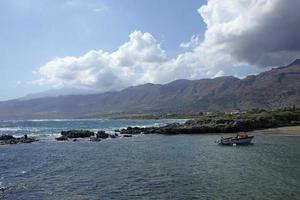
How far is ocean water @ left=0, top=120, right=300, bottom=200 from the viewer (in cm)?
3966

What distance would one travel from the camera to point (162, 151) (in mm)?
74625

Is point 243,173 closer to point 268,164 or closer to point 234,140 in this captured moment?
point 268,164

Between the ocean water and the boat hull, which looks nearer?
the ocean water

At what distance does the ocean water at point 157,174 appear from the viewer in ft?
130

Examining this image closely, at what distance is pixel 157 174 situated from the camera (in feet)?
162

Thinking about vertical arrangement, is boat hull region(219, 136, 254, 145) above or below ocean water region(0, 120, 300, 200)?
above

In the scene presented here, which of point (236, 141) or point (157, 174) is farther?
point (236, 141)

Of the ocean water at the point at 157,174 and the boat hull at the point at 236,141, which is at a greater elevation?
the boat hull at the point at 236,141

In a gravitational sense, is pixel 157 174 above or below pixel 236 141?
below

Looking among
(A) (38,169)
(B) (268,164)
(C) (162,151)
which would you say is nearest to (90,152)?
(C) (162,151)

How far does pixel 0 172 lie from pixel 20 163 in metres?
8.88

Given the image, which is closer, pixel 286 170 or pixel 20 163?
pixel 286 170

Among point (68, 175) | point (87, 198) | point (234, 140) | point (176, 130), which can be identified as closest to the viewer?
point (87, 198)

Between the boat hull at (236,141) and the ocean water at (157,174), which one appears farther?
the boat hull at (236,141)
